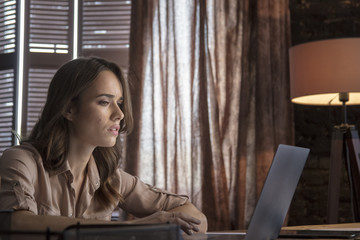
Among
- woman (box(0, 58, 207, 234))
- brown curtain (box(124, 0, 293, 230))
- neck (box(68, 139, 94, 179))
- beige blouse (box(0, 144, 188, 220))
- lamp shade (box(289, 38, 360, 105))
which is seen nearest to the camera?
beige blouse (box(0, 144, 188, 220))

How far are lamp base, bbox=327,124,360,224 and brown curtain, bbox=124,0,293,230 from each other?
0.43 m

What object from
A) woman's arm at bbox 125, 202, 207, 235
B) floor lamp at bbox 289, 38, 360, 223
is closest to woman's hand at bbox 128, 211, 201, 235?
woman's arm at bbox 125, 202, 207, 235

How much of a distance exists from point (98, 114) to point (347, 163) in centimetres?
184

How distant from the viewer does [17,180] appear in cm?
164

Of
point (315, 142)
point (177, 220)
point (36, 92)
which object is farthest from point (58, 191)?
point (315, 142)

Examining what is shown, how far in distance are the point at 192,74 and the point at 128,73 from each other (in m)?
0.40

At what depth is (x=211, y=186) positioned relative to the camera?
3.33 metres

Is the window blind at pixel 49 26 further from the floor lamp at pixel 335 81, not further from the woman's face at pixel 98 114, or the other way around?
the woman's face at pixel 98 114

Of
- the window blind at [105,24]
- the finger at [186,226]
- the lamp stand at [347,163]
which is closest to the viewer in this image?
the finger at [186,226]

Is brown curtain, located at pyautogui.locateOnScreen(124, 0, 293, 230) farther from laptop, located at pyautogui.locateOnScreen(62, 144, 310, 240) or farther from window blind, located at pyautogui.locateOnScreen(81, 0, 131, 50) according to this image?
Result: laptop, located at pyautogui.locateOnScreen(62, 144, 310, 240)

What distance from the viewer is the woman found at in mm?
1805

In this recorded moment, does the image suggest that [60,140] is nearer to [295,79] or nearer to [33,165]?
[33,165]

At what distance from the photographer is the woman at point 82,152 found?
1.80 m

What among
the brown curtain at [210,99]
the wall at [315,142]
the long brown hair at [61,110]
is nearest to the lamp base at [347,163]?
the brown curtain at [210,99]
